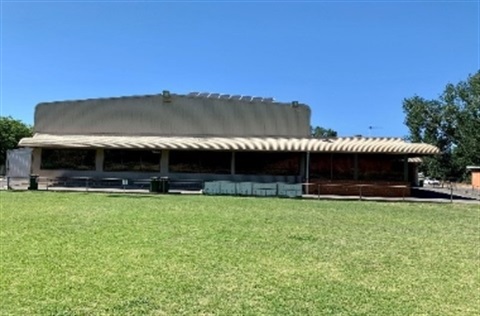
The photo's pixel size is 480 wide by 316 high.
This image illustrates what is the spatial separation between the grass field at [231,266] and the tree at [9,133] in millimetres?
48584

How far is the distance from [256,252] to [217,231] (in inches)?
112

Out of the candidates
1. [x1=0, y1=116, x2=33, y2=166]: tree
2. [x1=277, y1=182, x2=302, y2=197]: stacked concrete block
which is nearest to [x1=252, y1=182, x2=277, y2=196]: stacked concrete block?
[x1=277, y1=182, x2=302, y2=197]: stacked concrete block

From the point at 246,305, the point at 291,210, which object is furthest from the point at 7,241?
the point at 291,210

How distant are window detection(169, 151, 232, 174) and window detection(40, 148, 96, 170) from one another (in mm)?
5929

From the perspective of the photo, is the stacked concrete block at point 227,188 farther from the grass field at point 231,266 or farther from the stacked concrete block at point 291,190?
the grass field at point 231,266

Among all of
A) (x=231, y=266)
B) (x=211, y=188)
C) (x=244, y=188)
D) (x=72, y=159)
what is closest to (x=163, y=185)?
(x=211, y=188)

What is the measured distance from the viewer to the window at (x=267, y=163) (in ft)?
105

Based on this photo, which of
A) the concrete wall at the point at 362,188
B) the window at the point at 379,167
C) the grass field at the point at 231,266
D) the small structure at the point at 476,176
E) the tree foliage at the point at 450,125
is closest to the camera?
the grass field at the point at 231,266

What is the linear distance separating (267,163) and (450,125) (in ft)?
173

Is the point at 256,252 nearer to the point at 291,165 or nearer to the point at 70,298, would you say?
the point at 70,298

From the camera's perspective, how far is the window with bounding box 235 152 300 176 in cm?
3195

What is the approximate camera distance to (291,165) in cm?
3200

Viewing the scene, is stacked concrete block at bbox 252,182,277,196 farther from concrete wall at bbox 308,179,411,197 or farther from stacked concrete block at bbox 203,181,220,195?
concrete wall at bbox 308,179,411,197

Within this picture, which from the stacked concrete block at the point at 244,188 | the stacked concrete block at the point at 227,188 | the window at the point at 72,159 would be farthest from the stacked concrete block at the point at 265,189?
the window at the point at 72,159
